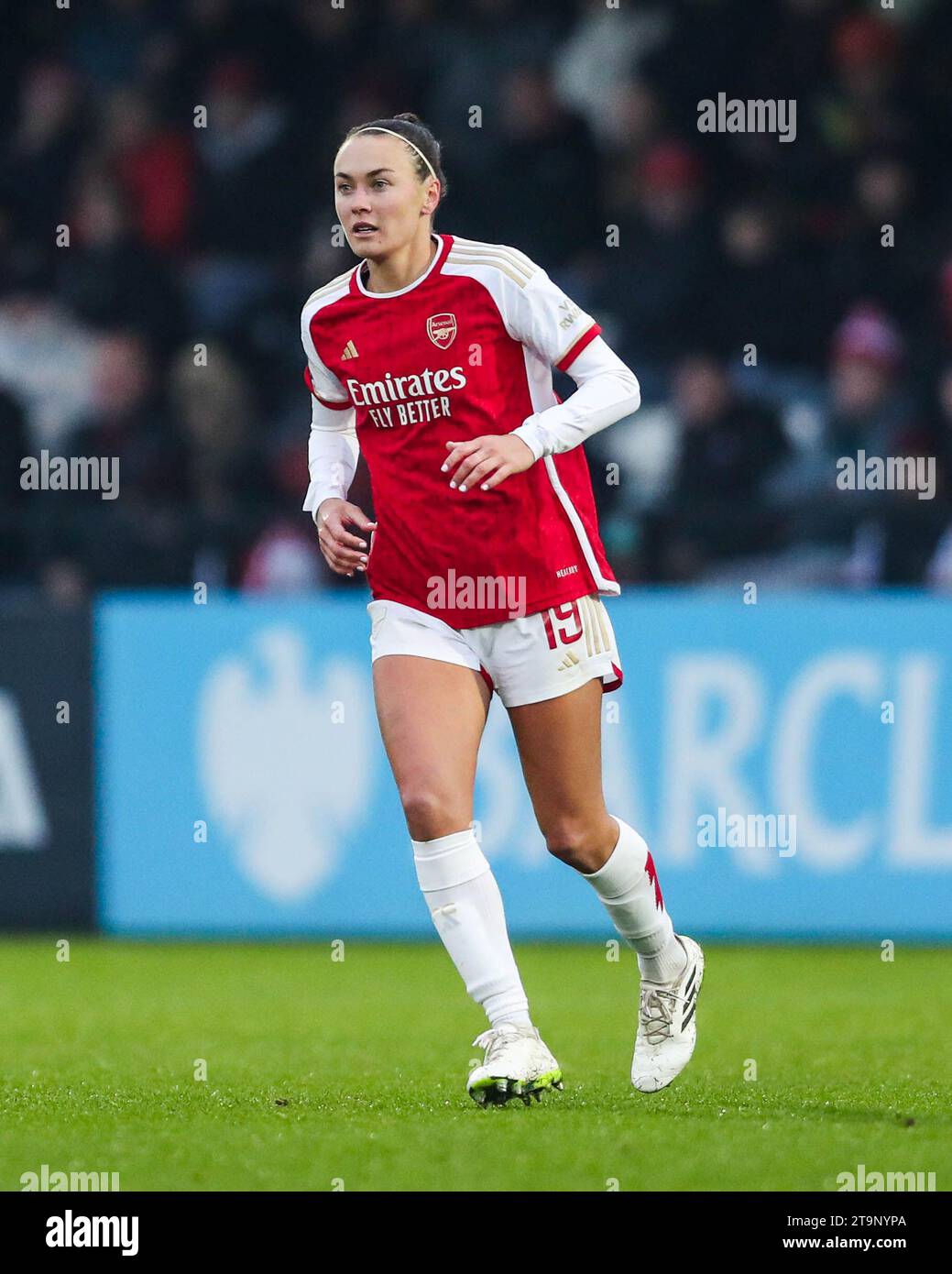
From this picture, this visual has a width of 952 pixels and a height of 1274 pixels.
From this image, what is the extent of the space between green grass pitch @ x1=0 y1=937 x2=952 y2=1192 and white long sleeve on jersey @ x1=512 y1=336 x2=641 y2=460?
1.55m

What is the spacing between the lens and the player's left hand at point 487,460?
489 cm

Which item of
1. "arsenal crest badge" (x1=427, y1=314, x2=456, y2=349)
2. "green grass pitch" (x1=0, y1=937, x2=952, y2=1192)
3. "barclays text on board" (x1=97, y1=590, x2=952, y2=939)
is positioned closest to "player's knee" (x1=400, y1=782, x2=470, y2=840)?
"green grass pitch" (x1=0, y1=937, x2=952, y2=1192)

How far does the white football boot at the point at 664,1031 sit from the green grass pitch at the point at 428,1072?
0.21 feet

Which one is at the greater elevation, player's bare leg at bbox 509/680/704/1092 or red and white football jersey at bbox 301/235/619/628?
red and white football jersey at bbox 301/235/619/628

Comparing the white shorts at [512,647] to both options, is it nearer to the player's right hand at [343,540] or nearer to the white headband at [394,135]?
the player's right hand at [343,540]

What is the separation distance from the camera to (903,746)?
9.21 meters

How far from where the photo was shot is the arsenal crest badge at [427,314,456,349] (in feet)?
16.9

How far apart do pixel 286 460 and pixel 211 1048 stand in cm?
562

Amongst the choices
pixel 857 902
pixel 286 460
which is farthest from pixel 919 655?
pixel 286 460

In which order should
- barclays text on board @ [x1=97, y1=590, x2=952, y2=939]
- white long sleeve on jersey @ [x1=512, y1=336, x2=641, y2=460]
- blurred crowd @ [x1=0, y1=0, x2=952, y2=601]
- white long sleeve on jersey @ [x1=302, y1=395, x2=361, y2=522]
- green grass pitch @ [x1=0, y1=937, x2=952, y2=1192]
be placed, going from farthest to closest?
blurred crowd @ [x1=0, y1=0, x2=952, y2=601]
barclays text on board @ [x1=97, y1=590, x2=952, y2=939]
white long sleeve on jersey @ [x1=302, y1=395, x2=361, y2=522]
white long sleeve on jersey @ [x1=512, y1=336, x2=641, y2=460]
green grass pitch @ [x1=0, y1=937, x2=952, y2=1192]

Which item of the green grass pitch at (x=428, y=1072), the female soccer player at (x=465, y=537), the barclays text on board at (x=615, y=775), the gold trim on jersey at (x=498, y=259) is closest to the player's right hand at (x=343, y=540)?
the female soccer player at (x=465, y=537)

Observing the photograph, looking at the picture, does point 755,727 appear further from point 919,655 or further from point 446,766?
point 446,766

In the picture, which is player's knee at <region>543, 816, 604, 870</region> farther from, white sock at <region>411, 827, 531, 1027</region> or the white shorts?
the white shorts

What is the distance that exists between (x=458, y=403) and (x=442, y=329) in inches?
7.1
